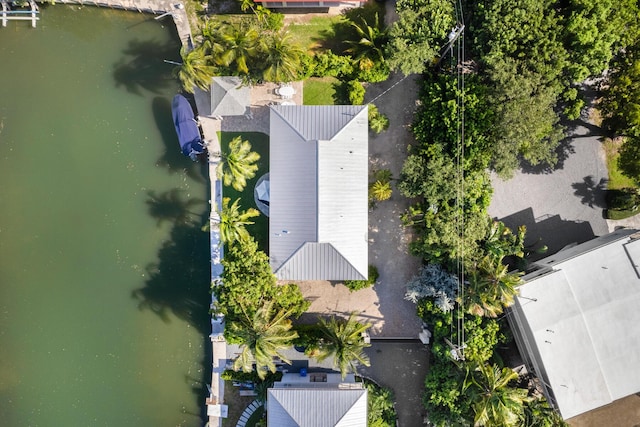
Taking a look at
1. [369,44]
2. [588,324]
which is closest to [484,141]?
[369,44]

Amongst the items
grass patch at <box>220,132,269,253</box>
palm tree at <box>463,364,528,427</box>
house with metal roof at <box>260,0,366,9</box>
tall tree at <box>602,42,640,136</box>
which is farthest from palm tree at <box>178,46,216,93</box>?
tall tree at <box>602,42,640,136</box>

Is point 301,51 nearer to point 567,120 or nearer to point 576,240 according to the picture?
point 567,120

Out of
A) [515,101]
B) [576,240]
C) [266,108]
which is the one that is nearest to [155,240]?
[266,108]

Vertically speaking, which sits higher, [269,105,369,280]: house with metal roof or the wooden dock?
the wooden dock

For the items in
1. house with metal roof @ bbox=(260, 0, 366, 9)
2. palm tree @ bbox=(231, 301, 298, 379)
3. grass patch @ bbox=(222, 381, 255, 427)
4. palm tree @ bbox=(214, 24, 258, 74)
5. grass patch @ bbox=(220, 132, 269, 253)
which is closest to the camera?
palm tree @ bbox=(231, 301, 298, 379)

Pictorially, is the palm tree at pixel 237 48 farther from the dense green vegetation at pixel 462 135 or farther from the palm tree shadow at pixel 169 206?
the palm tree shadow at pixel 169 206

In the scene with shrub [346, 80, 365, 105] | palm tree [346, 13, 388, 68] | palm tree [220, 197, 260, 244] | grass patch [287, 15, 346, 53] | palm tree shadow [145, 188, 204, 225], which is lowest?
palm tree [220, 197, 260, 244]

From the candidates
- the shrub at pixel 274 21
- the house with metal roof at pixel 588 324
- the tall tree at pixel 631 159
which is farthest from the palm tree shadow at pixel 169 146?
the tall tree at pixel 631 159

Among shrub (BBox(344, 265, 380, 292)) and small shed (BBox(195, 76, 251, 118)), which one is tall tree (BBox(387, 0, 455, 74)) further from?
shrub (BBox(344, 265, 380, 292))
